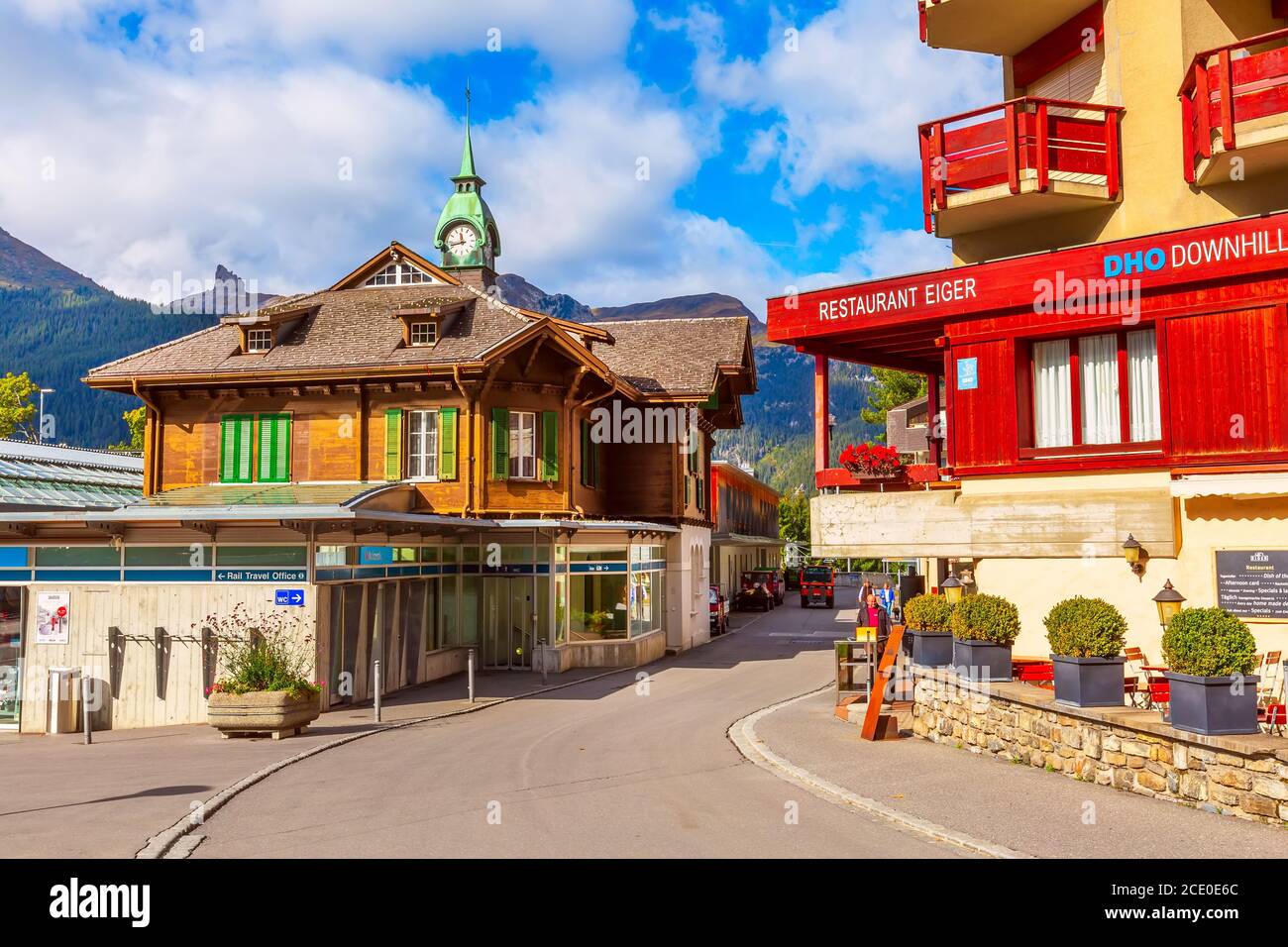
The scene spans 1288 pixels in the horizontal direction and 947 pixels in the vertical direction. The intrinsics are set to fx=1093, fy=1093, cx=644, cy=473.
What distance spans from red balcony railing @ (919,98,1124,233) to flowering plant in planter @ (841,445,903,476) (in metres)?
3.82

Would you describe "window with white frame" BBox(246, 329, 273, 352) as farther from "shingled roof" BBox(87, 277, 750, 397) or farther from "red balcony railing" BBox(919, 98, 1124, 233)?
"red balcony railing" BBox(919, 98, 1124, 233)

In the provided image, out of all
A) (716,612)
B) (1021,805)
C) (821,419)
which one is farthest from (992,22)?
(716,612)

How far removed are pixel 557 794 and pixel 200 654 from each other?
10.1 metres

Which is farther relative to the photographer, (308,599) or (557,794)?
(308,599)

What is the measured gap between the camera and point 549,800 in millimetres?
11492

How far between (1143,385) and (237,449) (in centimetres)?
2183

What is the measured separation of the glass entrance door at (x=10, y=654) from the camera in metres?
19.7

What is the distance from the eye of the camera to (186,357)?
2912 cm

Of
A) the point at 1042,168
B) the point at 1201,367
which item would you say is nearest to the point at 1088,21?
the point at 1042,168

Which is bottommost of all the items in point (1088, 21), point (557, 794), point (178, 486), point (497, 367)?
point (557, 794)

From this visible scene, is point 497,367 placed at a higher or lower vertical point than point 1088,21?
lower

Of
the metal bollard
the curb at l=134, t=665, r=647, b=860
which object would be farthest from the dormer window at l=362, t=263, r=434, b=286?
the metal bollard

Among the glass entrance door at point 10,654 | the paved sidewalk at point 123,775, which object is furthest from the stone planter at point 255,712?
the glass entrance door at point 10,654
